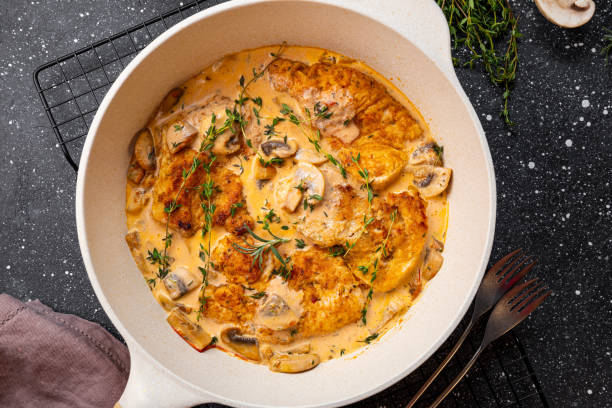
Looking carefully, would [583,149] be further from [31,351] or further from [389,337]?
[31,351]

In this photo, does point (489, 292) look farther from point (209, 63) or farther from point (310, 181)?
point (209, 63)

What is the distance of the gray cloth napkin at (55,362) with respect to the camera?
2.59 m

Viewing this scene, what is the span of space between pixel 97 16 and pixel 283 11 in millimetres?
1193

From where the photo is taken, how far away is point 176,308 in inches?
93.3

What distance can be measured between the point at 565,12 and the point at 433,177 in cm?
116

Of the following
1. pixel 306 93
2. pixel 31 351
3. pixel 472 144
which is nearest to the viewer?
pixel 472 144

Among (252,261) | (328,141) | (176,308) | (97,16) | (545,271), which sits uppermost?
(97,16)

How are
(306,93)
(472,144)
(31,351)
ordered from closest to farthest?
1. (472,144)
2. (306,93)
3. (31,351)

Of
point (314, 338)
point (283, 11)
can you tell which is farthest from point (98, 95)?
point (314, 338)

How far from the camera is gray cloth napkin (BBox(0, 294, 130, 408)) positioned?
8.50 feet

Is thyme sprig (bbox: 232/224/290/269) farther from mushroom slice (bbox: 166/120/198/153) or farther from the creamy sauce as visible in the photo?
mushroom slice (bbox: 166/120/198/153)

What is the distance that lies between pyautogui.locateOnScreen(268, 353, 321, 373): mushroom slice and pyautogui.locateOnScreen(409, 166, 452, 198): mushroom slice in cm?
97

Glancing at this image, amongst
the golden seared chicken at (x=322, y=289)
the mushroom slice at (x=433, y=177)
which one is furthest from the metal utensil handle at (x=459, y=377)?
the mushroom slice at (x=433, y=177)

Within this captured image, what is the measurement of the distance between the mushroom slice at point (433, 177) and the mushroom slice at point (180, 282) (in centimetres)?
118
